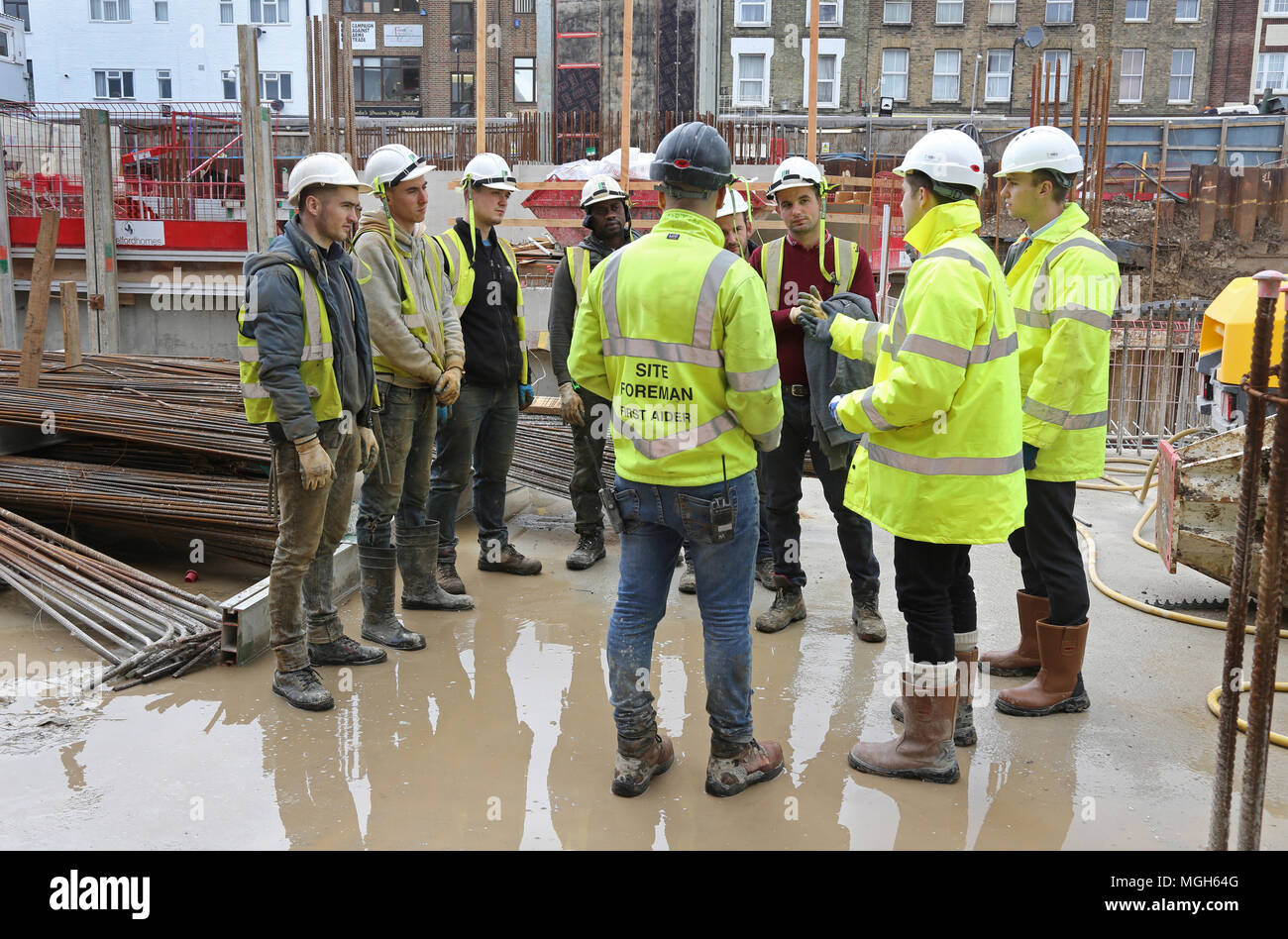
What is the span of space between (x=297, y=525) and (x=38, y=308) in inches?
162

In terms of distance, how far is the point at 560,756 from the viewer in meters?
3.94

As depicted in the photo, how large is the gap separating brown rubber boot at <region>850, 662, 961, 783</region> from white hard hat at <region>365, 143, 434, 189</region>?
3.17 m

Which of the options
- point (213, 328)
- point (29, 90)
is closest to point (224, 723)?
point (213, 328)

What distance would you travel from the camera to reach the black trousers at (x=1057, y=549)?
427cm

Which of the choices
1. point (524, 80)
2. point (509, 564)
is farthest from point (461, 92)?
point (509, 564)

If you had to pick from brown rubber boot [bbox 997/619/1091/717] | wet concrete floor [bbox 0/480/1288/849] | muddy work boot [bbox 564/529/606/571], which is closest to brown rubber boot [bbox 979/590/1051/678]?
wet concrete floor [bbox 0/480/1288/849]

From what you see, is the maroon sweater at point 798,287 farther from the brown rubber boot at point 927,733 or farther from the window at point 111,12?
the window at point 111,12

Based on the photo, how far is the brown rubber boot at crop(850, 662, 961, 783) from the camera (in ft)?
12.3

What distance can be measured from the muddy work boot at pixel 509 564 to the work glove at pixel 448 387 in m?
1.25

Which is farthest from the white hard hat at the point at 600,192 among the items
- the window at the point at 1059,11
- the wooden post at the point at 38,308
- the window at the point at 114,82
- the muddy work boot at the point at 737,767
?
the window at the point at 114,82

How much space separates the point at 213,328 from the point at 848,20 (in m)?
30.7

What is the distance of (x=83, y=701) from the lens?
14.1 feet

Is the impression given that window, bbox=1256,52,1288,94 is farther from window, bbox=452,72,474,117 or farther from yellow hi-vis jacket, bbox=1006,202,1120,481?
yellow hi-vis jacket, bbox=1006,202,1120,481

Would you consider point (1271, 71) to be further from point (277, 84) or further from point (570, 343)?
point (570, 343)
